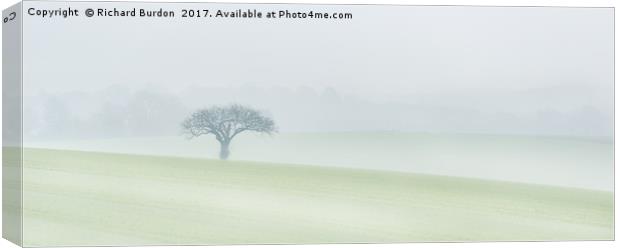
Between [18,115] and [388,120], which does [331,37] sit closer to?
[388,120]

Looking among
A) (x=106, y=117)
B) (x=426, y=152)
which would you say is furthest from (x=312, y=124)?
(x=106, y=117)

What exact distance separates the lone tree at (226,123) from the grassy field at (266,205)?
0.20m

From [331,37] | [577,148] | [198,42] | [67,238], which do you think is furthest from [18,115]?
[577,148]

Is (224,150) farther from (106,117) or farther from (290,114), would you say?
(106,117)

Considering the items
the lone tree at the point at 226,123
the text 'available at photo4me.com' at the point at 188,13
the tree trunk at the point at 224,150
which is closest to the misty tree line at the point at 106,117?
the lone tree at the point at 226,123

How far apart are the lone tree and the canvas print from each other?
0.01m

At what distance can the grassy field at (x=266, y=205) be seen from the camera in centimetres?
728

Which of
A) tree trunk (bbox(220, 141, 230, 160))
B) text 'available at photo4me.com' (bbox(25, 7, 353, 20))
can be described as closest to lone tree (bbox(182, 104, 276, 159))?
tree trunk (bbox(220, 141, 230, 160))

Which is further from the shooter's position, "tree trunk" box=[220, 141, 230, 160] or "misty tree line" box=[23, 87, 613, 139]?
"tree trunk" box=[220, 141, 230, 160]

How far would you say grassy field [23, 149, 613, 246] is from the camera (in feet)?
23.9

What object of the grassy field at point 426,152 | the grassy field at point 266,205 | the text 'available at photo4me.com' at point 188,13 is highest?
the text 'available at photo4me.com' at point 188,13

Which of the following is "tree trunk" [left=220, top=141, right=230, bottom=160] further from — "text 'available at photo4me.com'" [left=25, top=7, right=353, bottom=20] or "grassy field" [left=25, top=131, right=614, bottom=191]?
"text 'available at photo4me.com'" [left=25, top=7, right=353, bottom=20]

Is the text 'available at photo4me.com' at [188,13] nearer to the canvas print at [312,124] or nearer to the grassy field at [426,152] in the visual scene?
the canvas print at [312,124]

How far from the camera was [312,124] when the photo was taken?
7.54 metres
